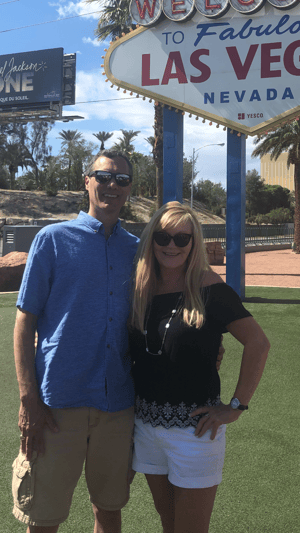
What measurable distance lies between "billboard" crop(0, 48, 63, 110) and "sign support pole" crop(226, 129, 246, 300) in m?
30.9

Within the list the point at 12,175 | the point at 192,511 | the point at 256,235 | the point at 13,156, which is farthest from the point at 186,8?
the point at 13,156

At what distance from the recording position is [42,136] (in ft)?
224

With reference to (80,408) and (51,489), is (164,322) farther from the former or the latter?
(51,489)

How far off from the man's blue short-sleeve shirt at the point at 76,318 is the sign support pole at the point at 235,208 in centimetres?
810

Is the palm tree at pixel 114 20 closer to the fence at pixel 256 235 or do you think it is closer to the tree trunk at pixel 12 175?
the fence at pixel 256 235

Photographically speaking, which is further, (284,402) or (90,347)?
(284,402)

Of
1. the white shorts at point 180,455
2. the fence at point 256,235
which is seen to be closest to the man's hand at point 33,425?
the white shorts at point 180,455

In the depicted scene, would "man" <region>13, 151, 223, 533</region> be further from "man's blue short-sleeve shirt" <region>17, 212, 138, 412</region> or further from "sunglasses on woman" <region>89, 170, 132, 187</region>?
"sunglasses on woman" <region>89, 170, 132, 187</region>

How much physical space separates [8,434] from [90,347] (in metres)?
2.20

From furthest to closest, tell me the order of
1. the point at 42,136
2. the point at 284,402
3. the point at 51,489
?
1. the point at 42,136
2. the point at 284,402
3. the point at 51,489

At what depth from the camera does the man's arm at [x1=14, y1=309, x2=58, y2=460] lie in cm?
190

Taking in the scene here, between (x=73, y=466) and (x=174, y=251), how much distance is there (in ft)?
3.11

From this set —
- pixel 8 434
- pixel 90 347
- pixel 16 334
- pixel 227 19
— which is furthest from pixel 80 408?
pixel 227 19

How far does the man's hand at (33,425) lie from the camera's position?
74.8 inches
